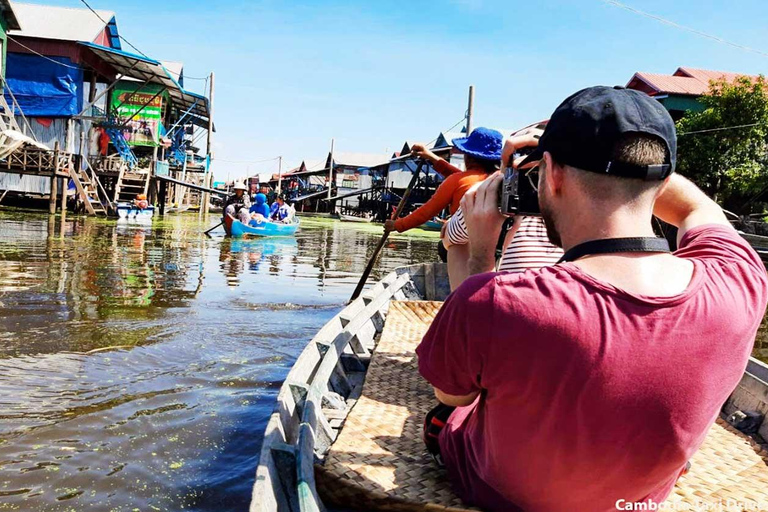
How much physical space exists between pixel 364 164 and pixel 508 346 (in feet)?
184

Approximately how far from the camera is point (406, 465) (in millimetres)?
2324

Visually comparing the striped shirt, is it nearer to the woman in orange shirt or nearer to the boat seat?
the boat seat

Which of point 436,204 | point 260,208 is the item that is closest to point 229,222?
point 260,208

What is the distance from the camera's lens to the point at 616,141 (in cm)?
136

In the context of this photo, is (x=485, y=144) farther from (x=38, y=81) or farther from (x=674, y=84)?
(x=674, y=84)

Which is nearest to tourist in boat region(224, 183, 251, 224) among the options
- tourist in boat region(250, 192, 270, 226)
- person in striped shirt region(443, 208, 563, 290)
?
tourist in boat region(250, 192, 270, 226)

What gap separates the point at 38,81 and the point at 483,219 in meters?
26.1

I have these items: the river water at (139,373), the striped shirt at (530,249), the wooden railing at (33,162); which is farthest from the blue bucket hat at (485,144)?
the wooden railing at (33,162)

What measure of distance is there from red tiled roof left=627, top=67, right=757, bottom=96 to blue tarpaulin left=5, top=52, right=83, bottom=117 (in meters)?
24.0

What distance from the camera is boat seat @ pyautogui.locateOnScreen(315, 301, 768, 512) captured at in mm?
2090

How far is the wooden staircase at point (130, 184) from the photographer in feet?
80.8

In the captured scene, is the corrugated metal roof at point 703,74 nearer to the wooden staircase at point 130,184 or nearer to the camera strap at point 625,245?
the wooden staircase at point 130,184

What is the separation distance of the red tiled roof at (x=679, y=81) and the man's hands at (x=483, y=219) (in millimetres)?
27242

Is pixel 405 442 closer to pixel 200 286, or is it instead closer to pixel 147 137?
pixel 200 286
